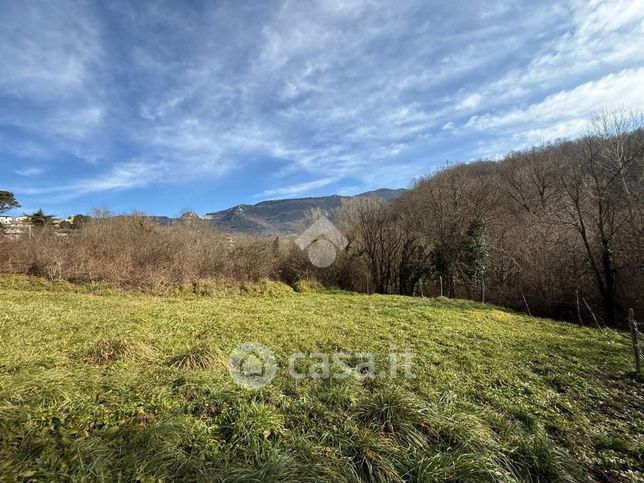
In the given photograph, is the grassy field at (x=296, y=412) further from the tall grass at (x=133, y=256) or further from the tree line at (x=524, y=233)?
the tree line at (x=524, y=233)

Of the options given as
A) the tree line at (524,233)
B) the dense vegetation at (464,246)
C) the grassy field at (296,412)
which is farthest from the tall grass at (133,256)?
the tree line at (524,233)

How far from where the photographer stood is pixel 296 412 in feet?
10.9

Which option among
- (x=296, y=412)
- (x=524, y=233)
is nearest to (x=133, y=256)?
(x=296, y=412)

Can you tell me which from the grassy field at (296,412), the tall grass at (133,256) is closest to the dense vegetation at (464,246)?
the tall grass at (133,256)

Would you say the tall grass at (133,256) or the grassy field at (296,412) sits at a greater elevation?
the tall grass at (133,256)

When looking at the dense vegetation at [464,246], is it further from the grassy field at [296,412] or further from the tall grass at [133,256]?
the grassy field at [296,412]

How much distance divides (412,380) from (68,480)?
3938 mm

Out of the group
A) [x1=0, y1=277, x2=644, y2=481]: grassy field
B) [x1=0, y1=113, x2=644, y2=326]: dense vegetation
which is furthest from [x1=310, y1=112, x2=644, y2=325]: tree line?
[x1=0, y1=277, x2=644, y2=481]: grassy field

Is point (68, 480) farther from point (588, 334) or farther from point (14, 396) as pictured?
point (588, 334)

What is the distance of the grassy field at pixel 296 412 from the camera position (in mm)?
2381

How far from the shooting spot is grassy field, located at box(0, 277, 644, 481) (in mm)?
2381

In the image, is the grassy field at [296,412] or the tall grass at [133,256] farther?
the tall grass at [133,256]

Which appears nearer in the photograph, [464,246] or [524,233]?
[524,233]

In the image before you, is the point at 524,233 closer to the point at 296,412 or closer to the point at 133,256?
the point at 296,412
